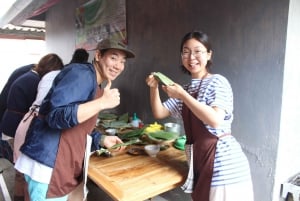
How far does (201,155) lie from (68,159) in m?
0.70

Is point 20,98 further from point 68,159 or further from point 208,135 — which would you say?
point 208,135

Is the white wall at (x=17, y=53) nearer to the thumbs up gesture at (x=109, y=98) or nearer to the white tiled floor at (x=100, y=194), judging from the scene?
the white tiled floor at (x=100, y=194)

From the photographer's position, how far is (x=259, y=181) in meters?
1.71

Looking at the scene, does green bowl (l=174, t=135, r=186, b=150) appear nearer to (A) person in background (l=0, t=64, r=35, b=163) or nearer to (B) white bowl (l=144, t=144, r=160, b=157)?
(B) white bowl (l=144, t=144, r=160, b=157)

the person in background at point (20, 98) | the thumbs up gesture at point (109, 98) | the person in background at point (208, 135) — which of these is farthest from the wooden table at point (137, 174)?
the person in background at point (20, 98)

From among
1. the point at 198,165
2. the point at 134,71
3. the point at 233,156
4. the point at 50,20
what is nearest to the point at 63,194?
the point at 198,165

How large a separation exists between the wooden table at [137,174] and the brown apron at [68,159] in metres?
0.13

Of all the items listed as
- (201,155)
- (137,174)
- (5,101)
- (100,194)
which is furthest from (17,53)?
(201,155)

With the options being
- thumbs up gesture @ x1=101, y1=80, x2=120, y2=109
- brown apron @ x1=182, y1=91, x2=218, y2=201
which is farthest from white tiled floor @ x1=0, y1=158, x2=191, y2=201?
thumbs up gesture @ x1=101, y1=80, x2=120, y2=109

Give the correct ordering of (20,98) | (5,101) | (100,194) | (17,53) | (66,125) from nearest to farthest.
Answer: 1. (66,125)
2. (20,98)
3. (5,101)
4. (100,194)
5. (17,53)

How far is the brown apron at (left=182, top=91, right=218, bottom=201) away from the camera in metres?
1.24

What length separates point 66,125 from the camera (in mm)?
1088

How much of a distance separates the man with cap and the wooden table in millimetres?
168

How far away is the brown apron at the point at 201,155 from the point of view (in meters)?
1.24
